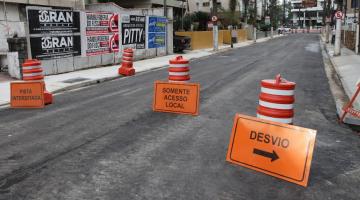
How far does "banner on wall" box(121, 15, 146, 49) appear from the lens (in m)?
24.9

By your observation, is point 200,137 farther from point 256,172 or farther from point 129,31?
point 129,31

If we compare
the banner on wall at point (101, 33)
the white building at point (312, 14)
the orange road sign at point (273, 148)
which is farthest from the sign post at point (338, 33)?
the white building at point (312, 14)

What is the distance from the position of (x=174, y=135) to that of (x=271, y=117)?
2.23m

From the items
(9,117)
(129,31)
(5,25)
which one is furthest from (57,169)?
(129,31)

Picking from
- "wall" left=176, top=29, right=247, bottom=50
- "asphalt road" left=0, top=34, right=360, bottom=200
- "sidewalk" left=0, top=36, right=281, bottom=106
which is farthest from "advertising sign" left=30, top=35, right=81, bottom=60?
"wall" left=176, top=29, right=247, bottom=50

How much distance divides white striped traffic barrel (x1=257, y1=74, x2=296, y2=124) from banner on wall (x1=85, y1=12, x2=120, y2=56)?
1627 cm

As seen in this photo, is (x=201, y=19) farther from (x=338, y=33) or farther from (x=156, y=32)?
(x=338, y=33)

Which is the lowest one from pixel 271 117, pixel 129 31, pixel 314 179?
pixel 314 179

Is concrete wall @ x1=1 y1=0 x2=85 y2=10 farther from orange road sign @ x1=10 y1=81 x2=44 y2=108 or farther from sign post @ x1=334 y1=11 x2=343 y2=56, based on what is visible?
sign post @ x1=334 y1=11 x2=343 y2=56

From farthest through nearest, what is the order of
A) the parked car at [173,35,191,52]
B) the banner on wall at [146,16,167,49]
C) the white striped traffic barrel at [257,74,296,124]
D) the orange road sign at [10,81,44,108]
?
the parked car at [173,35,191,52], the banner on wall at [146,16,167,49], the orange road sign at [10,81,44,108], the white striped traffic barrel at [257,74,296,124]

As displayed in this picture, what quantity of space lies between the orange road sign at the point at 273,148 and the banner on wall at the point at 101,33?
1644cm

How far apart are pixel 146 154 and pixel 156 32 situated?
23.7 m

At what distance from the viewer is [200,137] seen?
7582 mm

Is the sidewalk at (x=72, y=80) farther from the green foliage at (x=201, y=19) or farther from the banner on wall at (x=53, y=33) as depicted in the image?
the green foliage at (x=201, y=19)
